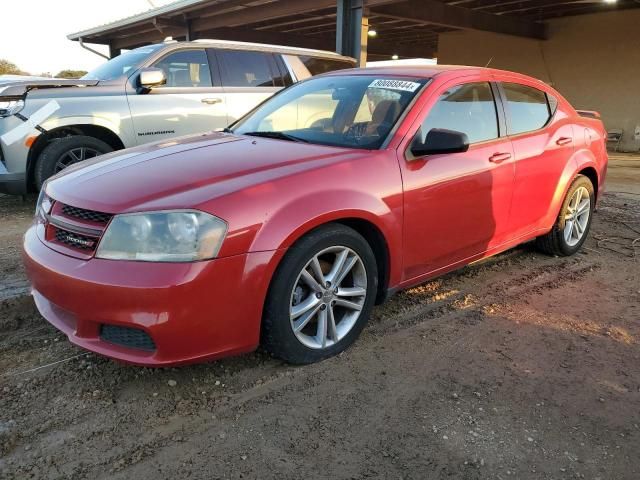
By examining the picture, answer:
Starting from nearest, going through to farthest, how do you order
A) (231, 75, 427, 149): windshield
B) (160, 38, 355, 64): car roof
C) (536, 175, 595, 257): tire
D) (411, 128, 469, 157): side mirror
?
(411, 128, 469, 157): side mirror < (231, 75, 427, 149): windshield < (536, 175, 595, 257): tire < (160, 38, 355, 64): car roof

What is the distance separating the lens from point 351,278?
3131mm

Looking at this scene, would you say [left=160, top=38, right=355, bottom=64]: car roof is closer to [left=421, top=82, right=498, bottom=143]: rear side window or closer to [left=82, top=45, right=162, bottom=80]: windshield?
[left=82, top=45, right=162, bottom=80]: windshield

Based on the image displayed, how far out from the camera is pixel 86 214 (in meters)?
2.64

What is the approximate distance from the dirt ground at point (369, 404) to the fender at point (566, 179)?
39.0 inches

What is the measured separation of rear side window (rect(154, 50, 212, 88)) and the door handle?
4.18 m

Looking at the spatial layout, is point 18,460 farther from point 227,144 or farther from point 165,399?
point 227,144

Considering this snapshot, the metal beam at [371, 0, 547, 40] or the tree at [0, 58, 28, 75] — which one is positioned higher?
the metal beam at [371, 0, 547, 40]

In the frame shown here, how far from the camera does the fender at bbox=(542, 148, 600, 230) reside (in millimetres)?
4512

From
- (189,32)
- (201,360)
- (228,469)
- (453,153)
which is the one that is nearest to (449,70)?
(453,153)

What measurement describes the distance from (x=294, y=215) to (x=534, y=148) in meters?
2.42

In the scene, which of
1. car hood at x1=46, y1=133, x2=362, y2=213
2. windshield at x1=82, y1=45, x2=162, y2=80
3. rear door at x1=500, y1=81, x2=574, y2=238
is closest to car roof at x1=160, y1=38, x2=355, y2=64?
windshield at x1=82, y1=45, x2=162, y2=80

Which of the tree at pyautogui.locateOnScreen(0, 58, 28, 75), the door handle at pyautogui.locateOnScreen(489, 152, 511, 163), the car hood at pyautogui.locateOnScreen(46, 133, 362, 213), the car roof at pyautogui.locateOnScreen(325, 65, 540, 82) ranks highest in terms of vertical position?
the car roof at pyautogui.locateOnScreen(325, 65, 540, 82)

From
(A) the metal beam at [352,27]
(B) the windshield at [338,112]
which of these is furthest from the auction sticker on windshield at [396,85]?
(A) the metal beam at [352,27]

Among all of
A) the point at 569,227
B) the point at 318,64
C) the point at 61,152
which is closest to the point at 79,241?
the point at 61,152
